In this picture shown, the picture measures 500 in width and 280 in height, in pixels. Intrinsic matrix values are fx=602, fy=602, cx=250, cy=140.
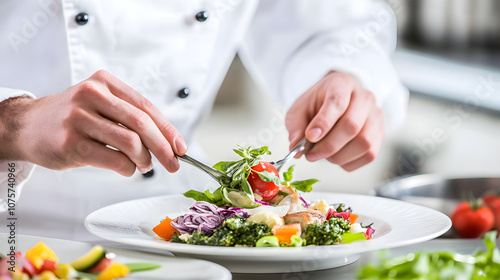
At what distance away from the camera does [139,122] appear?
74 cm

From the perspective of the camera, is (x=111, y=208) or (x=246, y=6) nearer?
(x=111, y=208)

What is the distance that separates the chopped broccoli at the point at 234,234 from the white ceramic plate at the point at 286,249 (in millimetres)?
21

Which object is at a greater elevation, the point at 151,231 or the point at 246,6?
the point at 246,6

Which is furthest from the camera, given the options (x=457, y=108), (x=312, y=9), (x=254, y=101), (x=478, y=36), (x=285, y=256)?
(x=254, y=101)

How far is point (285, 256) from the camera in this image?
65 cm

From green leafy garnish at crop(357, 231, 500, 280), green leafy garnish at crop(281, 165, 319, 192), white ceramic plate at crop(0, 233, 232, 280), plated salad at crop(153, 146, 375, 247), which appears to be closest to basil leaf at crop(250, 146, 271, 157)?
plated salad at crop(153, 146, 375, 247)

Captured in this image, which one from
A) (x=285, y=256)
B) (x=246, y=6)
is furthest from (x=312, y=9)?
(x=285, y=256)

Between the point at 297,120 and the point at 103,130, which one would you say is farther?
the point at 297,120

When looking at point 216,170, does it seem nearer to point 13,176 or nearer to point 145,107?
point 145,107

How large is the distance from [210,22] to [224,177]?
1.39 ft

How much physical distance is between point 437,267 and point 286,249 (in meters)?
0.18

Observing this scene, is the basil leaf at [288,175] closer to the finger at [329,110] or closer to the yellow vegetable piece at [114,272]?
the finger at [329,110]

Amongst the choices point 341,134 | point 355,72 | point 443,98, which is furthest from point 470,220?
point 443,98

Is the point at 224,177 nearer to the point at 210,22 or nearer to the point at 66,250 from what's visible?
the point at 66,250
